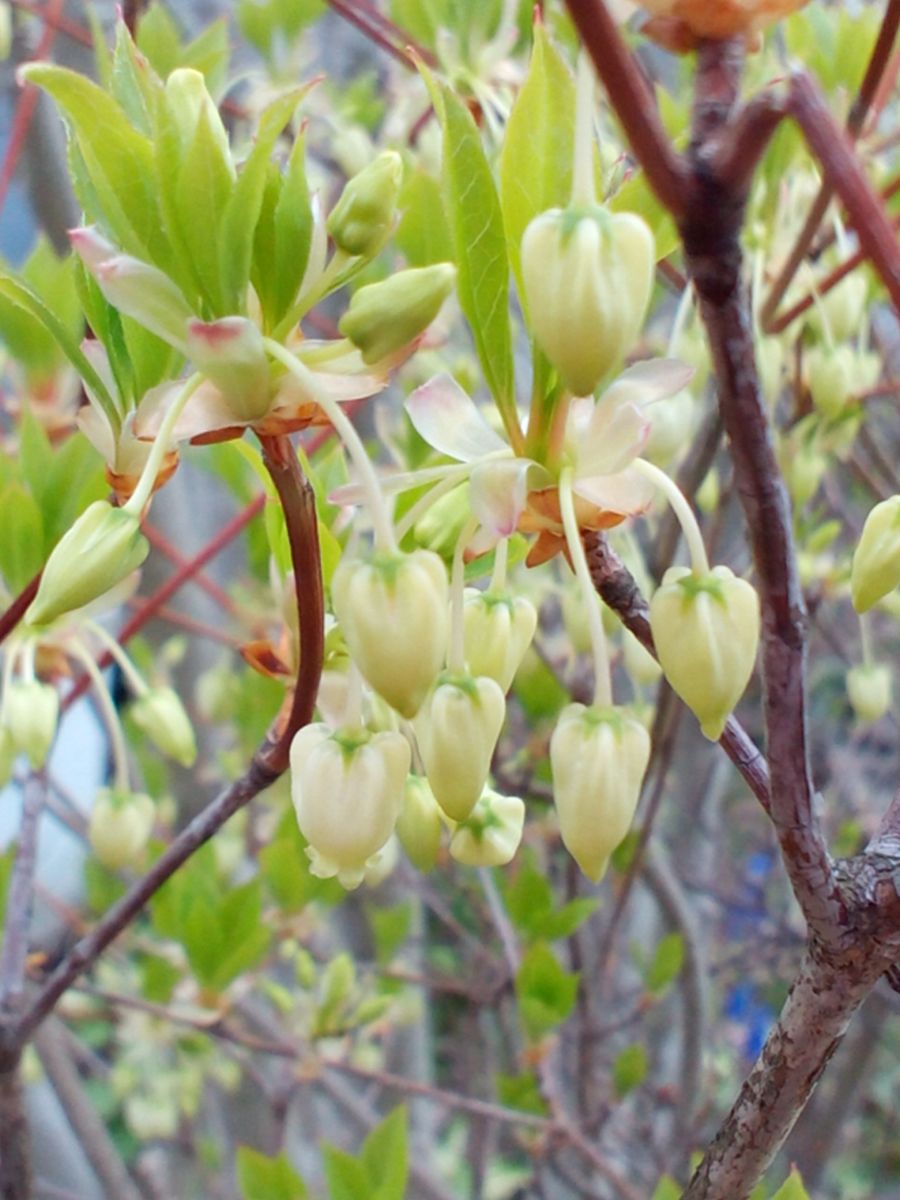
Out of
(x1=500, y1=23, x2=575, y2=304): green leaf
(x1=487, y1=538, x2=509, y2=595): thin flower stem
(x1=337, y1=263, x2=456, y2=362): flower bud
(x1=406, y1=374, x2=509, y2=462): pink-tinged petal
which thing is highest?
(x1=500, y1=23, x2=575, y2=304): green leaf

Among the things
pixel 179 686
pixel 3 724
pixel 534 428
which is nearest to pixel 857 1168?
pixel 179 686

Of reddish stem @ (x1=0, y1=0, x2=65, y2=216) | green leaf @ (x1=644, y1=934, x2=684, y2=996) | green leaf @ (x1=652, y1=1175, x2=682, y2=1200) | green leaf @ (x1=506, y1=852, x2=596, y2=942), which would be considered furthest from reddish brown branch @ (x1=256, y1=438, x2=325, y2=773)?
green leaf @ (x1=644, y1=934, x2=684, y2=996)

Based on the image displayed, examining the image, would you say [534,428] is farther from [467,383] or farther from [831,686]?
[831,686]

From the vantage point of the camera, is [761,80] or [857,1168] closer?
[761,80]

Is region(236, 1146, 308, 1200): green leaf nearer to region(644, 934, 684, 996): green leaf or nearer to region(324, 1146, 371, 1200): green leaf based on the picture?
region(324, 1146, 371, 1200): green leaf

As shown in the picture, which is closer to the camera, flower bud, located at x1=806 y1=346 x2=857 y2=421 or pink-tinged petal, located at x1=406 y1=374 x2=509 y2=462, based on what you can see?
pink-tinged petal, located at x1=406 y1=374 x2=509 y2=462

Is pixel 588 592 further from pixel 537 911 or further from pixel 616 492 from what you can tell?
pixel 537 911

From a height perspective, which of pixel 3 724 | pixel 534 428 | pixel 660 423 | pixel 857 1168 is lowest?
pixel 857 1168
